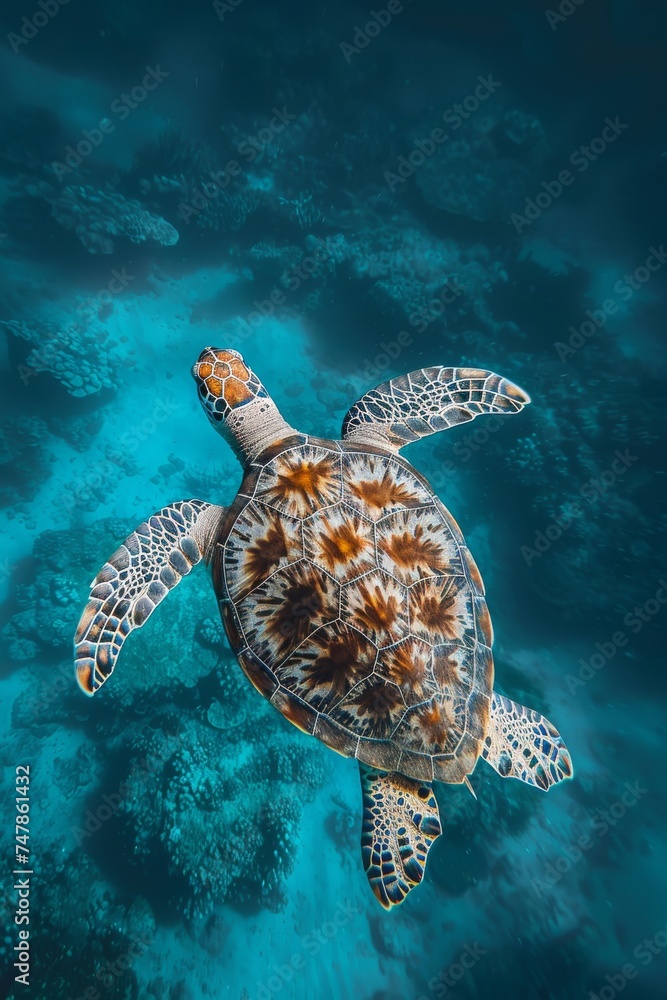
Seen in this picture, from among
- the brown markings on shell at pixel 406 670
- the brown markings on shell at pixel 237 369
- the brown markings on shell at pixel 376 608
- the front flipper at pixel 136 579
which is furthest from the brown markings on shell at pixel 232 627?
the brown markings on shell at pixel 237 369

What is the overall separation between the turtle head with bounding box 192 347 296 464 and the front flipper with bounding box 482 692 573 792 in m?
2.71

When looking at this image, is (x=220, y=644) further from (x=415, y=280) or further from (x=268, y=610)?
(x=415, y=280)

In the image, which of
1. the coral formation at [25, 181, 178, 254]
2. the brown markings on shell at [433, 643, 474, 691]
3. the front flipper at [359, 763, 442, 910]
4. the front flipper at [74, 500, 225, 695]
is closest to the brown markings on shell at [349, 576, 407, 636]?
the brown markings on shell at [433, 643, 474, 691]

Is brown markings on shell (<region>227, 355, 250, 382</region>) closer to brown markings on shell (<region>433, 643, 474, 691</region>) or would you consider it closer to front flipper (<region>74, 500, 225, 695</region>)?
front flipper (<region>74, 500, 225, 695</region>)

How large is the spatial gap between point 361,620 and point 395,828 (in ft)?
5.14

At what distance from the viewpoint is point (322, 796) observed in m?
6.00

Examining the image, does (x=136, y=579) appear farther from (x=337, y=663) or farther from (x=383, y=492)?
(x=383, y=492)

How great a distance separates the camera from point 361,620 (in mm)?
2160

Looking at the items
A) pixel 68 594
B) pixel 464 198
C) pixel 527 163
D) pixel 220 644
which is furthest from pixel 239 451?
pixel 527 163

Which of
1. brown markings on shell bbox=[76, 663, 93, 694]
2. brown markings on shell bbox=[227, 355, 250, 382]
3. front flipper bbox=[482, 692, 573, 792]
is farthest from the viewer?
brown markings on shell bbox=[227, 355, 250, 382]

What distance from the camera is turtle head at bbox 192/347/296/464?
339 cm

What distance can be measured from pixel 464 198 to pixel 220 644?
11.3m

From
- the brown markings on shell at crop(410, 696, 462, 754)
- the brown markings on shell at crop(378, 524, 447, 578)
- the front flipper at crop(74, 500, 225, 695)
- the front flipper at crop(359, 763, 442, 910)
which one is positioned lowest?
the front flipper at crop(74, 500, 225, 695)

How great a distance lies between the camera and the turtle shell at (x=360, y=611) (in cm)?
216
